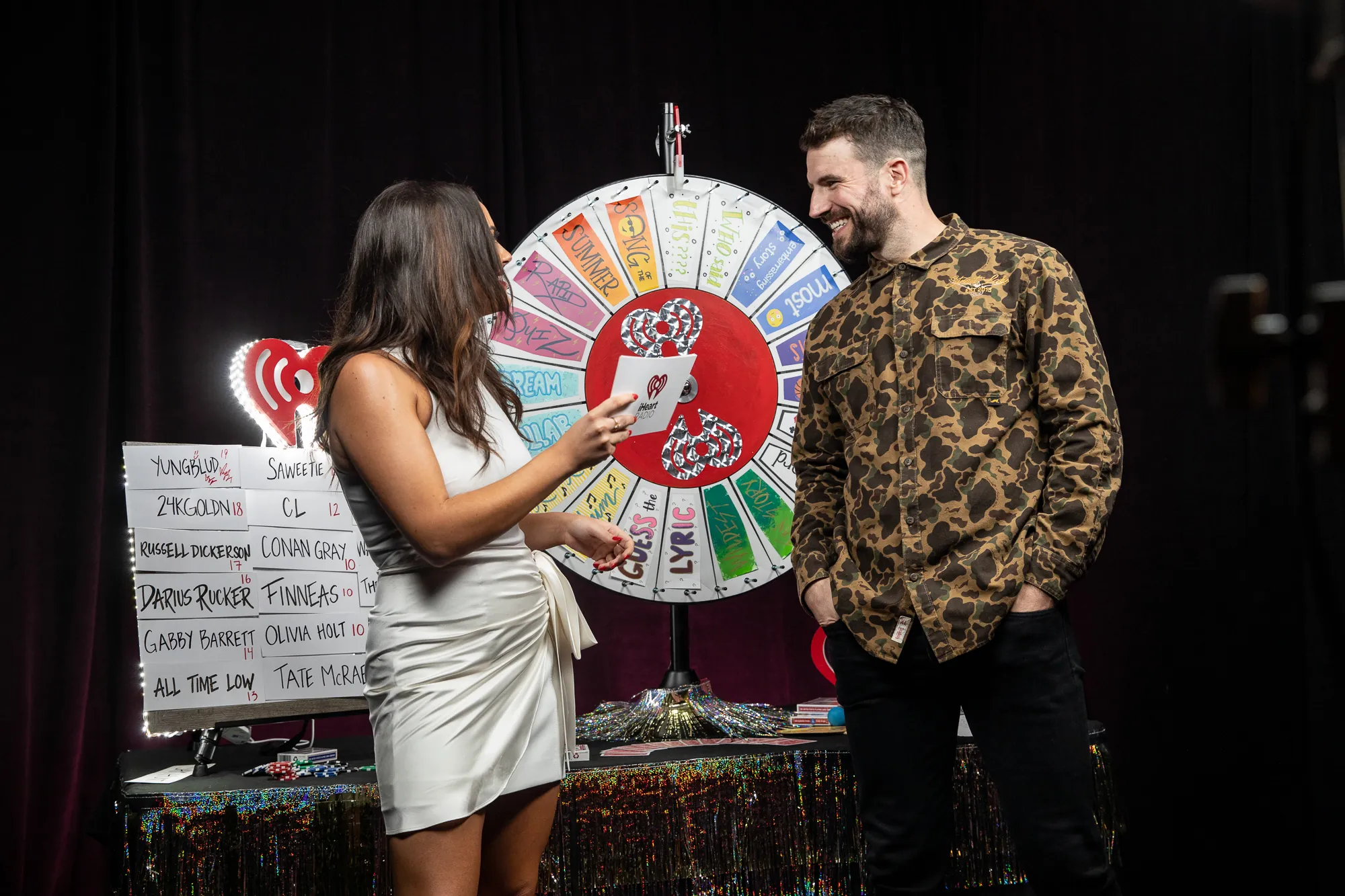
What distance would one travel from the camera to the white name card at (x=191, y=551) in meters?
2.14

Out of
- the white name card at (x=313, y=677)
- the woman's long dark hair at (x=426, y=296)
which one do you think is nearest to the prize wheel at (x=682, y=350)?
the white name card at (x=313, y=677)

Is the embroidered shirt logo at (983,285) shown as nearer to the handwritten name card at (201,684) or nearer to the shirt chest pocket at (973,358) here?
the shirt chest pocket at (973,358)

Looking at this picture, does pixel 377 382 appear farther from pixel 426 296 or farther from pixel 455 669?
pixel 455 669

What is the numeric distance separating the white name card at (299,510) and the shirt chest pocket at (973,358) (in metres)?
1.26

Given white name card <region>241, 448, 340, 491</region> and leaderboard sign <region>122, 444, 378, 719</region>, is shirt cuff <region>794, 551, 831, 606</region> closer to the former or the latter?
leaderboard sign <region>122, 444, 378, 719</region>

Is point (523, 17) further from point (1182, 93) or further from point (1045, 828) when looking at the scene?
point (1045, 828)

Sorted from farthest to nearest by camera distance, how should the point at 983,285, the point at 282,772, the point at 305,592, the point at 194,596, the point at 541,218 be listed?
the point at 541,218
the point at 305,592
the point at 194,596
the point at 282,772
the point at 983,285

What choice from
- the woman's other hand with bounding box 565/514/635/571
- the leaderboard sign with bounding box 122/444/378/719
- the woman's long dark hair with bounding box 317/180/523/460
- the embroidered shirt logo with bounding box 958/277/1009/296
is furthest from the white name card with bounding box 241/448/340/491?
the embroidered shirt logo with bounding box 958/277/1009/296

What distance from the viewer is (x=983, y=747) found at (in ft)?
5.50

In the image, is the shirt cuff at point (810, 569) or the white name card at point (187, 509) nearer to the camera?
the shirt cuff at point (810, 569)

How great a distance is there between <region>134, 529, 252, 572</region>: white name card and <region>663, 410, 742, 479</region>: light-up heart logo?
878 millimetres

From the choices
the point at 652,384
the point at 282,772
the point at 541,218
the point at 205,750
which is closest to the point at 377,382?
the point at 652,384

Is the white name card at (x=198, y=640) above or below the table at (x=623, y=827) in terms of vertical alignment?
above

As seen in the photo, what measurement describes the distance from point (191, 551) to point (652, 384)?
1144 millimetres
